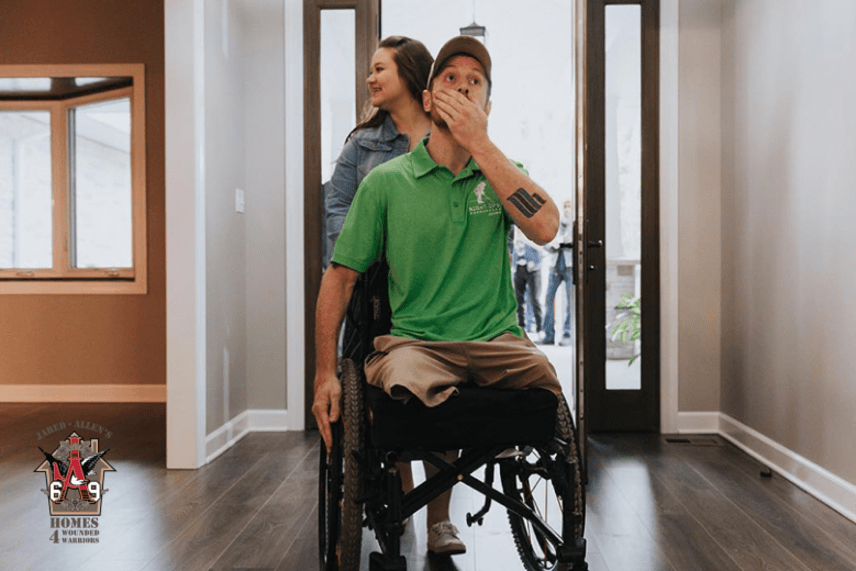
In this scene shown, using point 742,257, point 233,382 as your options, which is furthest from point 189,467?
point 742,257

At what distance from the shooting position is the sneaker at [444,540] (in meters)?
2.12

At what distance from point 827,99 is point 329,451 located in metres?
2.20

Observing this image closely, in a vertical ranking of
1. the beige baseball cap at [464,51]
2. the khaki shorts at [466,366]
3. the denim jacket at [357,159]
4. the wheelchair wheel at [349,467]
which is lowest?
the wheelchair wheel at [349,467]

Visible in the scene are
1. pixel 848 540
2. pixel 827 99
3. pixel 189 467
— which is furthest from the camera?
pixel 189 467

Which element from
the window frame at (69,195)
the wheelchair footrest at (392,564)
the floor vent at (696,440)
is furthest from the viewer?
the window frame at (69,195)

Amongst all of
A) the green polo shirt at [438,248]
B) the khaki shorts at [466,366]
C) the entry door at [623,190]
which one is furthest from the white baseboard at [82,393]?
the khaki shorts at [466,366]

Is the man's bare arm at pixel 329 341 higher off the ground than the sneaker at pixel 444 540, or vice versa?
the man's bare arm at pixel 329 341

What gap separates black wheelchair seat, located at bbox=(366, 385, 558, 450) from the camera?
54.7 inches

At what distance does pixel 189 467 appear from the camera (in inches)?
123

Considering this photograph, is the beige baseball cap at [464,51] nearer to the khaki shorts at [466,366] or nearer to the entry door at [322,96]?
the khaki shorts at [466,366]

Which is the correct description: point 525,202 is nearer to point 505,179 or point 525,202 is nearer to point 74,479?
point 505,179

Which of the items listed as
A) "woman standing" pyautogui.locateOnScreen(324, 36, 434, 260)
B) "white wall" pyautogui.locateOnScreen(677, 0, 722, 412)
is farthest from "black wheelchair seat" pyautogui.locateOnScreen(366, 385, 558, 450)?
"white wall" pyautogui.locateOnScreen(677, 0, 722, 412)

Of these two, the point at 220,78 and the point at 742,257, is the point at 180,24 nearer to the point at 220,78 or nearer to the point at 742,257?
the point at 220,78

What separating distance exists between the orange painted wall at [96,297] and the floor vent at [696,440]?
310cm
